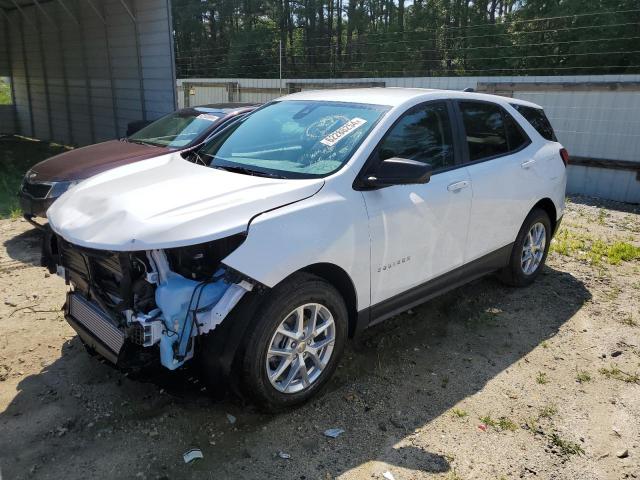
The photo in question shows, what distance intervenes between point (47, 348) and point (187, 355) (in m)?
1.66

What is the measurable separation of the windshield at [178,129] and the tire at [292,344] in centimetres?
409

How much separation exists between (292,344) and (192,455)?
0.77 m

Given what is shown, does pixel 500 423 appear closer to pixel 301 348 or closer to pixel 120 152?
pixel 301 348

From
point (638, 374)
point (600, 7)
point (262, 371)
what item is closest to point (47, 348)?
point (262, 371)

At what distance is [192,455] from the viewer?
2793mm

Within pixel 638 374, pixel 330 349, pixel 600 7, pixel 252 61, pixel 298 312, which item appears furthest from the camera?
pixel 252 61

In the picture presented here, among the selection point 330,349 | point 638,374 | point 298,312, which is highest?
point 298,312

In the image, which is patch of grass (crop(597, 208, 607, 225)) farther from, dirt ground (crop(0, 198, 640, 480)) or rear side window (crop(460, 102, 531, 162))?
rear side window (crop(460, 102, 531, 162))

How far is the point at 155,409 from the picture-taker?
3176 mm

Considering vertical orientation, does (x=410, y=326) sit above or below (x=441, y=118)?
below

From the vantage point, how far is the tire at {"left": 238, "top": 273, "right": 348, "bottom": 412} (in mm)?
2828

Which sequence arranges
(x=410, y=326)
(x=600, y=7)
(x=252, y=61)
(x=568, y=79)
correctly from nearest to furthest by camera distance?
(x=410, y=326) < (x=568, y=79) < (x=600, y=7) < (x=252, y=61)

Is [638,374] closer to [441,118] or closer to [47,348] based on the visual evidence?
[441,118]

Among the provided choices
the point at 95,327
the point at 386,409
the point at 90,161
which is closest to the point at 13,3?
the point at 90,161
